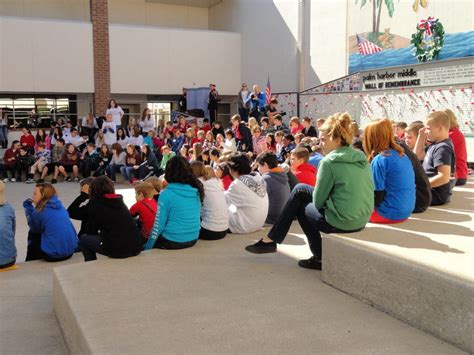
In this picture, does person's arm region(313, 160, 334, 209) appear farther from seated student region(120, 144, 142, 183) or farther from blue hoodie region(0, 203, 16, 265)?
seated student region(120, 144, 142, 183)

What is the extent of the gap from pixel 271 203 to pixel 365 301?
2.58 metres

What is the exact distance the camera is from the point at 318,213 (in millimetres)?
3631

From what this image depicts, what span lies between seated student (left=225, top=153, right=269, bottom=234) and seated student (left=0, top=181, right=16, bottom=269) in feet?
7.20

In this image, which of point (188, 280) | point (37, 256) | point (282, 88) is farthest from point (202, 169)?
point (282, 88)

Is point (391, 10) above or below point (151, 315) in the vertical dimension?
above

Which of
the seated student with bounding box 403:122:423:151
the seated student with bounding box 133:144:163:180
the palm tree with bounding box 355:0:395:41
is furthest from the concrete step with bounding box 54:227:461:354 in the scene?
the palm tree with bounding box 355:0:395:41

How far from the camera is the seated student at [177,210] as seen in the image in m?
4.27

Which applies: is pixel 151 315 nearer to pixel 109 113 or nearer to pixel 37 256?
pixel 37 256

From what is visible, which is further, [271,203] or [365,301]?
[271,203]

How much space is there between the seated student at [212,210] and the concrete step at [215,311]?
0.65 meters

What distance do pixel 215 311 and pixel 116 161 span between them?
11.2 m

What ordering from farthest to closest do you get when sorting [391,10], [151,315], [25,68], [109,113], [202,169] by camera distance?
1. [25,68]
2. [109,113]
3. [391,10]
4. [202,169]
5. [151,315]

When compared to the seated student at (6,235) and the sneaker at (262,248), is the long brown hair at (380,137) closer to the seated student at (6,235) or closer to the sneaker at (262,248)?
the sneaker at (262,248)

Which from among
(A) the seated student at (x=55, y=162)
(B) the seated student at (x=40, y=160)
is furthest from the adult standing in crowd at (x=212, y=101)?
(B) the seated student at (x=40, y=160)
